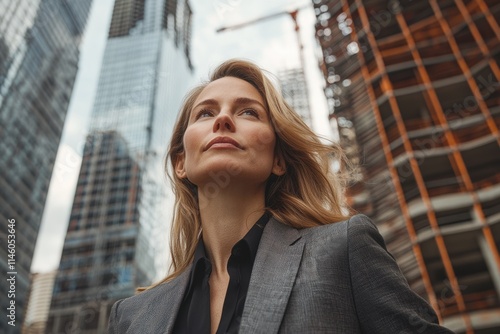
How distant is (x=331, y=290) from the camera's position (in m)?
1.68

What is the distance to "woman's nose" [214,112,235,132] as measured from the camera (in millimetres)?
2375

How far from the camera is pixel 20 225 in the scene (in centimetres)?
6172

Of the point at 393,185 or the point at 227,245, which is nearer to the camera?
the point at 227,245

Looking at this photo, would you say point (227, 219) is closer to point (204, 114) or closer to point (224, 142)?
point (224, 142)

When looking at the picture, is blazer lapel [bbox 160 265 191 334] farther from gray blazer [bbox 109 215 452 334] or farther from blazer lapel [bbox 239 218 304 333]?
blazer lapel [bbox 239 218 304 333]

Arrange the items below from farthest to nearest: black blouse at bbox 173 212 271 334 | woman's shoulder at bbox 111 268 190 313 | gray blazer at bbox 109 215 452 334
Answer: woman's shoulder at bbox 111 268 190 313, black blouse at bbox 173 212 271 334, gray blazer at bbox 109 215 452 334

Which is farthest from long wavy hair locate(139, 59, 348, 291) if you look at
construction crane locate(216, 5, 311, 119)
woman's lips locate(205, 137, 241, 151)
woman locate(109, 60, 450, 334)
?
construction crane locate(216, 5, 311, 119)

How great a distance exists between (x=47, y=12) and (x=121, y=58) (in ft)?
68.0

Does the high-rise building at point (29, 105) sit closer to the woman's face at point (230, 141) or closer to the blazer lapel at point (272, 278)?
the woman's face at point (230, 141)

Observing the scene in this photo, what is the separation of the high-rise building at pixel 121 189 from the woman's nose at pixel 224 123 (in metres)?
54.9

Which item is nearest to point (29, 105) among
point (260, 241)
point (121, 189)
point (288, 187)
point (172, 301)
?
point (121, 189)

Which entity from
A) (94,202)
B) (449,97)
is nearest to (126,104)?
(94,202)

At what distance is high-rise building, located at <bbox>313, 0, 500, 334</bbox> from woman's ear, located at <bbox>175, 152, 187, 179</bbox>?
1567cm

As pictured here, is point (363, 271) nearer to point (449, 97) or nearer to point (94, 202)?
point (449, 97)
